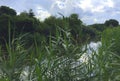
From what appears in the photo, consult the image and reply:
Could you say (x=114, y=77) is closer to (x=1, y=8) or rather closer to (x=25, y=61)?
(x=25, y=61)

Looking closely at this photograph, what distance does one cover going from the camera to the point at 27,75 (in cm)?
474

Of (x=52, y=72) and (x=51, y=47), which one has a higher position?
(x=51, y=47)

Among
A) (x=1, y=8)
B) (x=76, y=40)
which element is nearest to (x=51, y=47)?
(x=76, y=40)

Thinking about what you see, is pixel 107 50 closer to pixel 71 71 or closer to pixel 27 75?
pixel 71 71

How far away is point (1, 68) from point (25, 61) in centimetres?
38

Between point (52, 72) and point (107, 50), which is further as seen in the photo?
point (107, 50)

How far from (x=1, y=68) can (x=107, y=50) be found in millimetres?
1653

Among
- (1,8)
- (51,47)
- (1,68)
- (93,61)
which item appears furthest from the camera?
(1,8)

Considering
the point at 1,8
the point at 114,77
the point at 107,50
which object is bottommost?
the point at 114,77

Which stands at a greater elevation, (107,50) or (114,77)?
(107,50)

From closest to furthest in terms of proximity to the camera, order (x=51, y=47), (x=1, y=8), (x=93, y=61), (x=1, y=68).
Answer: (x=1, y=68), (x=51, y=47), (x=93, y=61), (x=1, y=8)

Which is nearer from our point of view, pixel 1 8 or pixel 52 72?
pixel 52 72

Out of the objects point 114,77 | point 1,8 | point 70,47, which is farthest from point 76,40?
point 1,8

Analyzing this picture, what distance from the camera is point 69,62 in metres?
4.89
